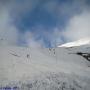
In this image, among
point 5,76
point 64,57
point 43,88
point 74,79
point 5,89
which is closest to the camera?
point 5,89

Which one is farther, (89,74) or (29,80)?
(89,74)

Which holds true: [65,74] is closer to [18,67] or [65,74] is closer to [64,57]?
[18,67]

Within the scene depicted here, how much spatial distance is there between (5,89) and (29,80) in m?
2.63

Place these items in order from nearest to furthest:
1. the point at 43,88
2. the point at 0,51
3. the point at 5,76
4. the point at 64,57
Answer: the point at 43,88 → the point at 5,76 → the point at 0,51 → the point at 64,57

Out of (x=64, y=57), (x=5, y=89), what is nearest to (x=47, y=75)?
(x=5, y=89)

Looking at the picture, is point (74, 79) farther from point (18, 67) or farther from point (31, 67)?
point (18, 67)

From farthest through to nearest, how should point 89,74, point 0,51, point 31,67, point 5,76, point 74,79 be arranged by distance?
point 0,51, point 89,74, point 31,67, point 74,79, point 5,76

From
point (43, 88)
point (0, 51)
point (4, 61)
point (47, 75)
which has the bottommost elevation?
Result: point (43, 88)

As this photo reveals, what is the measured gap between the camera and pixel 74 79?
1830 cm

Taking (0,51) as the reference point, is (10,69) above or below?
below

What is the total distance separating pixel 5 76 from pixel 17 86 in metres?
2.22

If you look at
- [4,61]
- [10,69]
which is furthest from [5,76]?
[4,61]

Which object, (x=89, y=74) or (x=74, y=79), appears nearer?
(x=74, y=79)

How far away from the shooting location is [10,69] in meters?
18.5
